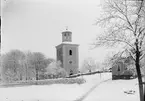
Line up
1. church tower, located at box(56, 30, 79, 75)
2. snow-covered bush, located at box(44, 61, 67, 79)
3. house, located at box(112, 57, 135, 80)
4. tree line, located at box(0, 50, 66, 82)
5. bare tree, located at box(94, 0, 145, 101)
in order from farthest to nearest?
1. snow-covered bush, located at box(44, 61, 67, 79)
2. tree line, located at box(0, 50, 66, 82)
3. church tower, located at box(56, 30, 79, 75)
4. house, located at box(112, 57, 135, 80)
5. bare tree, located at box(94, 0, 145, 101)

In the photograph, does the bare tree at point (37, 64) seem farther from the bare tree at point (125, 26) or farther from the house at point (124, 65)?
the bare tree at point (125, 26)

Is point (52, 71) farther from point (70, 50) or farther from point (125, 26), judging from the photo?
point (125, 26)

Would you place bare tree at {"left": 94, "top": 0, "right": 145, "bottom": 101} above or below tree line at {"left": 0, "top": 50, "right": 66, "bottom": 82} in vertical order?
above

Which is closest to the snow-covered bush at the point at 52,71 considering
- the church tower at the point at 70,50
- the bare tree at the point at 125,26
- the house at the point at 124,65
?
the church tower at the point at 70,50

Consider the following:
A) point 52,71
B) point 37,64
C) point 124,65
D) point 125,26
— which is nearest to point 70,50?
point 124,65

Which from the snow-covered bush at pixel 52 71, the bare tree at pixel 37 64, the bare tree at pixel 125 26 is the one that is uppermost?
the bare tree at pixel 125 26

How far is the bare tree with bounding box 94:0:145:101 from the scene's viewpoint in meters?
2.46

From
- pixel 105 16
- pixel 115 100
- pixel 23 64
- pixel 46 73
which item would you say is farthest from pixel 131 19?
pixel 46 73

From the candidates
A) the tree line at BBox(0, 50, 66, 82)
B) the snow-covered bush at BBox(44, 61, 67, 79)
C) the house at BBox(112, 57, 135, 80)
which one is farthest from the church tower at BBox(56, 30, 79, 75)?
the snow-covered bush at BBox(44, 61, 67, 79)

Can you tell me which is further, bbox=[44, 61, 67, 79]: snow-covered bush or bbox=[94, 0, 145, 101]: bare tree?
bbox=[44, 61, 67, 79]: snow-covered bush

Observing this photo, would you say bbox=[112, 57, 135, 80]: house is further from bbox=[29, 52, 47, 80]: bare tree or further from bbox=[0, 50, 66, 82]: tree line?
bbox=[29, 52, 47, 80]: bare tree

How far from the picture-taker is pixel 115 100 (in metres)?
3.45

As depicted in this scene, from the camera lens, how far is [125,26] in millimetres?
2756

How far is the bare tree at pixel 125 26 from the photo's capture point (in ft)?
8.05
